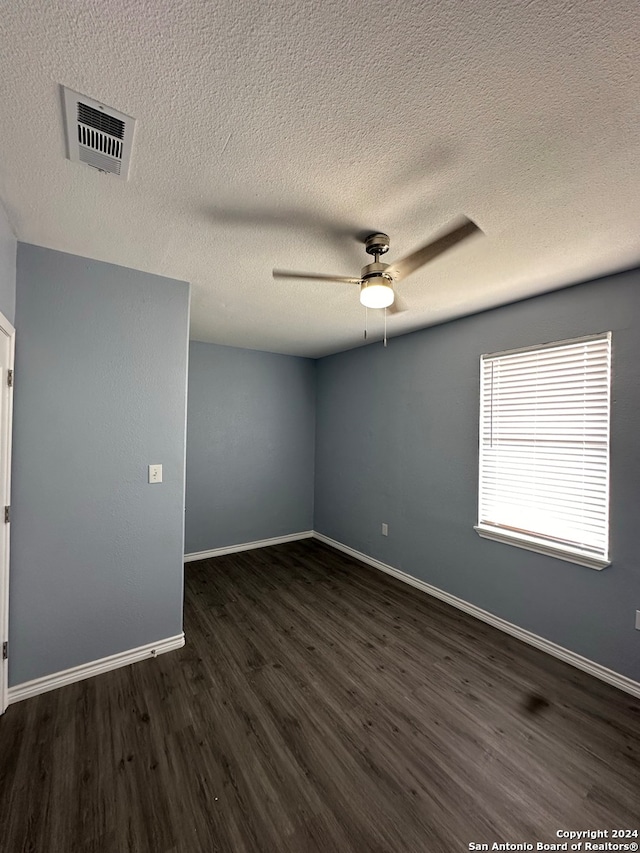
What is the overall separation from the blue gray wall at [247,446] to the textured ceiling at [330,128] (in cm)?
221

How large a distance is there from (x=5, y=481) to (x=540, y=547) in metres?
3.36

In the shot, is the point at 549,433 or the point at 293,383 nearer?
the point at 549,433

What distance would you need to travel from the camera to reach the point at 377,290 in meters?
1.69

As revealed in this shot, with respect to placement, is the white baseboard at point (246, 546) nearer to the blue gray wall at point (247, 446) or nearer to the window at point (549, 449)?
the blue gray wall at point (247, 446)

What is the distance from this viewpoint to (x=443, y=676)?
218 centimetres

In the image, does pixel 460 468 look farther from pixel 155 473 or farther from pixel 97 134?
pixel 97 134

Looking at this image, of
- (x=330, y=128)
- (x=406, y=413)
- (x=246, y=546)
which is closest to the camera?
(x=330, y=128)

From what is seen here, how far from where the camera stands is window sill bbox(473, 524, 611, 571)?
2.20m

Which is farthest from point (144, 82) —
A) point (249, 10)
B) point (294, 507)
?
point (294, 507)

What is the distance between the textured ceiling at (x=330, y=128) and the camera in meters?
0.87

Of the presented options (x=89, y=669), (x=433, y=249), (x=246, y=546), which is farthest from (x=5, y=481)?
(x=246, y=546)

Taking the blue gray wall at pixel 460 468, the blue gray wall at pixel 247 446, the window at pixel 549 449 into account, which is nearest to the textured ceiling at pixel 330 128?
the blue gray wall at pixel 460 468

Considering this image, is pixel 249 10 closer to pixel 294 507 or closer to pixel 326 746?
pixel 326 746

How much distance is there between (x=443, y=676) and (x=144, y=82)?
314cm
